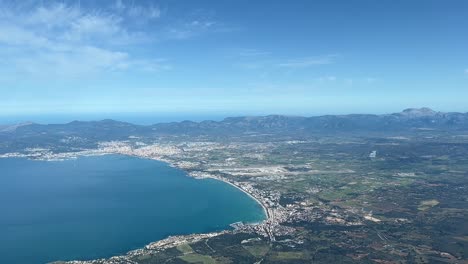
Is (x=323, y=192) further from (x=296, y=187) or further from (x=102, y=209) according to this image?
(x=102, y=209)

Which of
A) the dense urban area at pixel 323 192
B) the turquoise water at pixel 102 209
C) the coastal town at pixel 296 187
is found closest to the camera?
the dense urban area at pixel 323 192

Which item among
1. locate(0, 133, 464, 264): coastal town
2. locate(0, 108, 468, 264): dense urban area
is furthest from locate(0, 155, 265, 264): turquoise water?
locate(0, 108, 468, 264): dense urban area

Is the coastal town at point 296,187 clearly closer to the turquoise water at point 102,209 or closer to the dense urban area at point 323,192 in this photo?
the dense urban area at point 323,192

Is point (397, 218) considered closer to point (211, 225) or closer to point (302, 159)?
point (211, 225)

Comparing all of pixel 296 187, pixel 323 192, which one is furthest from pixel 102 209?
pixel 323 192

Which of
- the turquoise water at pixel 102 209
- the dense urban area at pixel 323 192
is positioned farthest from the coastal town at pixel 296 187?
the turquoise water at pixel 102 209

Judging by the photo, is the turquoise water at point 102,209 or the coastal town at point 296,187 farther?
the turquoise water at point 102,209

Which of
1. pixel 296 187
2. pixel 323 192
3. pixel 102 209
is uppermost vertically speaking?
pixel 296 187

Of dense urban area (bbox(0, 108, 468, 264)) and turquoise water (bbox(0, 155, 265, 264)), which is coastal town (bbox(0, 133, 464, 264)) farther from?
turquoise water (bbox(0, 155, 265, 264))

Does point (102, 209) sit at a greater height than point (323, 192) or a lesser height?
lesser
